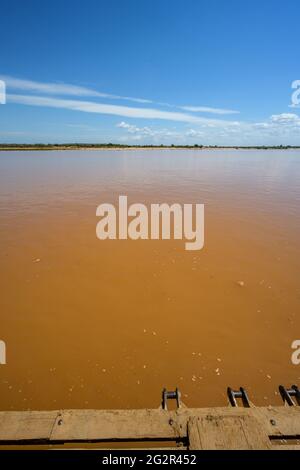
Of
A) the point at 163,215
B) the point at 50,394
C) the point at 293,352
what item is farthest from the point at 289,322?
the point at 163,215

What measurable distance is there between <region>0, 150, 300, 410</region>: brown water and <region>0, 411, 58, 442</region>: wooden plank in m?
0.97

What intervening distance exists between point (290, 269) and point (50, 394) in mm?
5671

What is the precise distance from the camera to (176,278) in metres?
5.77

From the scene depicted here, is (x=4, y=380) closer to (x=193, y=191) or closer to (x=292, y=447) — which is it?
(x=292, y=447)

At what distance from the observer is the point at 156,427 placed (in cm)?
229

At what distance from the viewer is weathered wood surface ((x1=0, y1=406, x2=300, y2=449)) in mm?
2146

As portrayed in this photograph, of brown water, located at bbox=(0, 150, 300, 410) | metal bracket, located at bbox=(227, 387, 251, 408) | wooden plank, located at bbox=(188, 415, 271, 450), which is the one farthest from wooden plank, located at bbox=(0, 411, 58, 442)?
metal bracket, located at bbox=(227, 387, 251, 408)

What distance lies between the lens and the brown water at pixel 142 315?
3461 millimetres

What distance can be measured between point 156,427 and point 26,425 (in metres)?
1.20

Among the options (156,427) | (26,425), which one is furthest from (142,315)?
(26,425)

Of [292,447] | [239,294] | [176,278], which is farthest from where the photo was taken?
[176,278]

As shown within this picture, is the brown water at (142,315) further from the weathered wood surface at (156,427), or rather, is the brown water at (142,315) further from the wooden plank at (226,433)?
the wooden plank at (226,433)

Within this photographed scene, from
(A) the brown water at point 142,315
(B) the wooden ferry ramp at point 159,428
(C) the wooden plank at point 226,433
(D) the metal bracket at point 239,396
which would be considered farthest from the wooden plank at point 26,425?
(D) the metal bracket at point 239,396

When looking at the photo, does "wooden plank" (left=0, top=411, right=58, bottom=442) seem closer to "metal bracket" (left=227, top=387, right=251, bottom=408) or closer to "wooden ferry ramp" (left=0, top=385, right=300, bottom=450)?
"wooden ferry ramp" (left=0, top=385, right=300, bottom=450)
